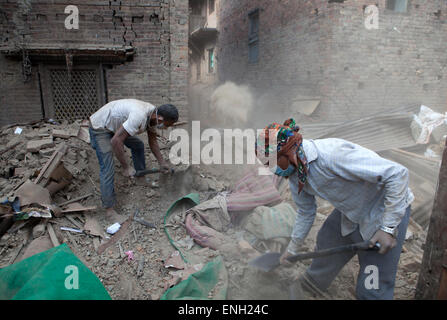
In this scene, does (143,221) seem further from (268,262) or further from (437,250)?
(437,250)

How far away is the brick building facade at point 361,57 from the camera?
721 cm

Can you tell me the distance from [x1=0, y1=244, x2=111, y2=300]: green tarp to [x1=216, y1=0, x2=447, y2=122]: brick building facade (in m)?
6.83

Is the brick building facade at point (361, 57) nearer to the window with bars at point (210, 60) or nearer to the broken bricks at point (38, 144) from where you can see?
the broken bricks at point (38, 144)

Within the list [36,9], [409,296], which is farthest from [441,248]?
[36,9]

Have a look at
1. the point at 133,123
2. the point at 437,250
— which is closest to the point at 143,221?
the point at 133,123

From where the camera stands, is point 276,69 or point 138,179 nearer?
point 138,179

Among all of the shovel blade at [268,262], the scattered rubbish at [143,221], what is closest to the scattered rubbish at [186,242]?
the scattered rubbish at [143,221]

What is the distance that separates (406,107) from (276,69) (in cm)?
459

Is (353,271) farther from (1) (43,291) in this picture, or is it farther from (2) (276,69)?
(2) (276,69)

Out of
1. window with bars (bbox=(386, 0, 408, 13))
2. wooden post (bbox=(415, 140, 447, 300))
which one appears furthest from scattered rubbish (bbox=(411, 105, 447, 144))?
wooden post (bbox=(415, 140, 447, 300))

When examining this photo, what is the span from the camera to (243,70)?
488 inches

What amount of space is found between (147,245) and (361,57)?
7.01 m

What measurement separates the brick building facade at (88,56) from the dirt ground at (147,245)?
1.23m

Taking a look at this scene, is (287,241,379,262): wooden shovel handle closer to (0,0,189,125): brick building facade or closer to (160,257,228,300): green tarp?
(160,257,228,300): green tarp
